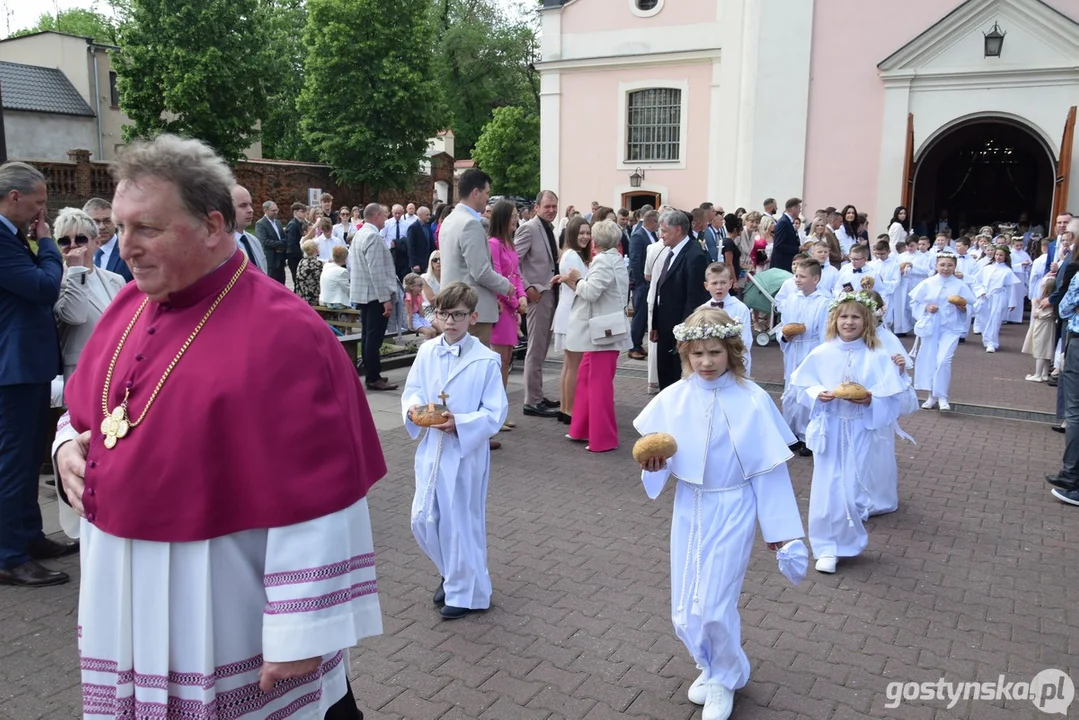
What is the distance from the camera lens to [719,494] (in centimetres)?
384

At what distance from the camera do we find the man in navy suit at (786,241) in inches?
532

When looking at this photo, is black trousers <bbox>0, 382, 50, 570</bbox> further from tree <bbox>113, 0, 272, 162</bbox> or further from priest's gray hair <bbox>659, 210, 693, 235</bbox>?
tree <bbox>113, 0, 272, 162</bbox>

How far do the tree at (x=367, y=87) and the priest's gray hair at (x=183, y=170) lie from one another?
31473mm

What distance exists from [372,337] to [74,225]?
4.91 metres

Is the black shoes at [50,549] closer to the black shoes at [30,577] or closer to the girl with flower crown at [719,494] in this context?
the black shoes at [30,577]

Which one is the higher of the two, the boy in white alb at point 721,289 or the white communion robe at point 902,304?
the boy in white alb at point 721,289

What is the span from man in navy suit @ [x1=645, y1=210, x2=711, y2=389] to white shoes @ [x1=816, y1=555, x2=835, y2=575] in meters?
3.25

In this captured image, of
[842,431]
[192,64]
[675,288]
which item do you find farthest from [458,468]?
[192,64]

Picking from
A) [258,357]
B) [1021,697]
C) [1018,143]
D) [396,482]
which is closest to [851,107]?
[1018,143]

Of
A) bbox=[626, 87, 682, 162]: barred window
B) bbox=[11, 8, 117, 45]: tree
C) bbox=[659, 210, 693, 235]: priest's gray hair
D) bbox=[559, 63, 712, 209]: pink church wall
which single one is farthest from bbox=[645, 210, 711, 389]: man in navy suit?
bbox=[11, 8, 117, 45]: tree

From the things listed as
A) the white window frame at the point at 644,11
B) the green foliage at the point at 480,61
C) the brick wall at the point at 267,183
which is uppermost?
the green foliage at the point at 480,61

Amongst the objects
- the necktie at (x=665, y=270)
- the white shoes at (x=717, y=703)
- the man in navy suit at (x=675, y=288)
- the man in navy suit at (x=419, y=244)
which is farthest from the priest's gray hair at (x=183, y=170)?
the man in navy suit at (x=419, y=244)

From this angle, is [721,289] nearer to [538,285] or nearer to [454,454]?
[538,285]

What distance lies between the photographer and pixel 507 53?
4959 centimetres
